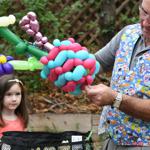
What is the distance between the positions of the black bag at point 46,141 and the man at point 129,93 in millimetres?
196

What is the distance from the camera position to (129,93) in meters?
A: 3.19

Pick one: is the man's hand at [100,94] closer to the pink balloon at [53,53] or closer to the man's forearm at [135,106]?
the man's forearm at [135,106]

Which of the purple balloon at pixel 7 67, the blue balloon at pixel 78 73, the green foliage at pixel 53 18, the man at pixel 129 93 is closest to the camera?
the blue balloon at pixel 78 73

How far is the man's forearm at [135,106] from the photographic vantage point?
311cm

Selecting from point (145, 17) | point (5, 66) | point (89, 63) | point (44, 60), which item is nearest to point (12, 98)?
A: point (5, 66)

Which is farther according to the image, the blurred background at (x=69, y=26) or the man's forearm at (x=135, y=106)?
the blurred background at (x=69, y=26)

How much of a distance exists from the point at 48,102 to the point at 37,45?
A: 4.12 meters

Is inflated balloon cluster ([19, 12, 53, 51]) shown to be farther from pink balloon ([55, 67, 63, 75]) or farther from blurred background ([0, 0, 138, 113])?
blurred background ([0, 0, 138, 113])

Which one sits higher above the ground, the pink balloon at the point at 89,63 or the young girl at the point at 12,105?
the pink balloon at the point at 89,63

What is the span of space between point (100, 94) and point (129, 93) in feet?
0.76

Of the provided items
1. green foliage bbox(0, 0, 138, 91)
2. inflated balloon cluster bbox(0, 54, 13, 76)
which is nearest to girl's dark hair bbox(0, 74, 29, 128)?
inflated balloon cluster bbox(0, 54, 13, 76)

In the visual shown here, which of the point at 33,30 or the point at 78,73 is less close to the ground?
the point at 33,30

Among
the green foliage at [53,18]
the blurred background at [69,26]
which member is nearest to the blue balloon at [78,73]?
the green foliage at [53,18]

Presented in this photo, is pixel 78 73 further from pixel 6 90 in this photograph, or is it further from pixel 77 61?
pixel 6 90
